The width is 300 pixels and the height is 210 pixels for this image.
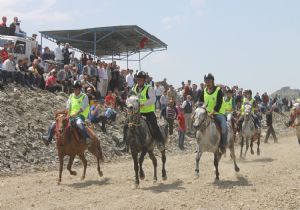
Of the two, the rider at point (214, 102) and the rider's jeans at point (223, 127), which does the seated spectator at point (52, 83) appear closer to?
the rider at point (214, 102)

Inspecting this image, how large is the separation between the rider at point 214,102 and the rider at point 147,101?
6.04 ft

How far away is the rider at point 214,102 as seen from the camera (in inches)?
586

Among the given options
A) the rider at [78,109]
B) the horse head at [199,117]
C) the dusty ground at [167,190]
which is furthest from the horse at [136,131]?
the rider at [78,109]

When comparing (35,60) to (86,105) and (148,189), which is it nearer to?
(86,105)

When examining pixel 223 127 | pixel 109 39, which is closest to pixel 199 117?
pixel 223 127

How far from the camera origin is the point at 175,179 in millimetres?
15195

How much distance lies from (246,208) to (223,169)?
22.9ft

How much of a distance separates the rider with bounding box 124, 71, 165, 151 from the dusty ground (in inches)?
57.8

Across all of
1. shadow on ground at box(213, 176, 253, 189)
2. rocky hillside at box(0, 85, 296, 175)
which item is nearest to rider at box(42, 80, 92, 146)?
rocky hillside at box(0, 85, 296, 175)

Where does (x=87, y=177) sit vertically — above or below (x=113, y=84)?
below

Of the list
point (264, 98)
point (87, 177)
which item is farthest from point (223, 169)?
point (264, 98)

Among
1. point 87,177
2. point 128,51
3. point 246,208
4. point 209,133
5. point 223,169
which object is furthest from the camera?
point 128,51

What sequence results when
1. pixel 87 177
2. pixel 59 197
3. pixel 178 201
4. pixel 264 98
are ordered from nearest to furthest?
pixel 178 201
pixel 59 197
pixel 87 177
pixel 264 98

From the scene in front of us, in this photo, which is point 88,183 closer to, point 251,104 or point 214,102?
point 214,102
